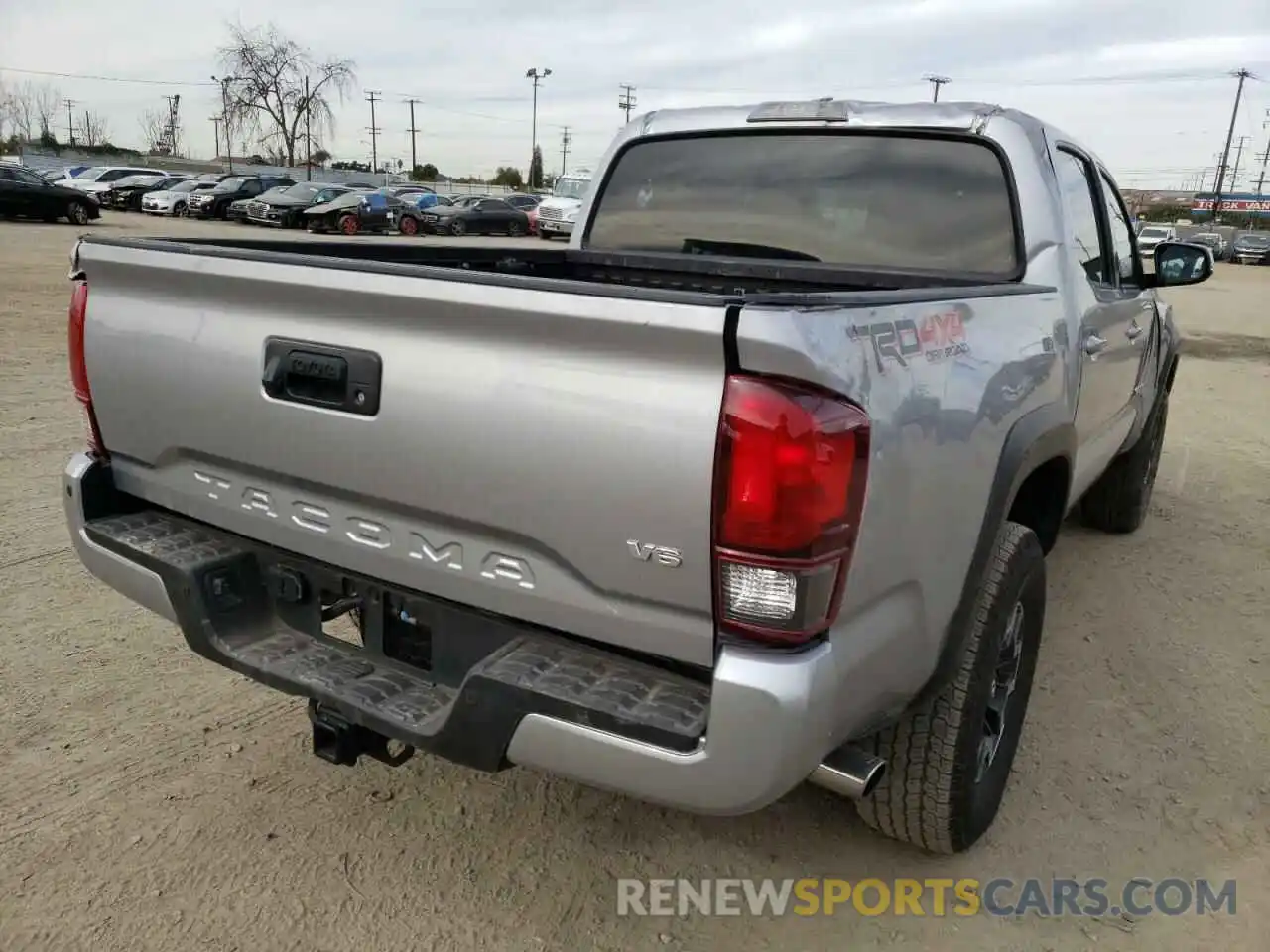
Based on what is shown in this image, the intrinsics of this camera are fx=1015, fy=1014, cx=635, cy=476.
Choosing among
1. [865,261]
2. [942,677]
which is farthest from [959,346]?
[865,261]

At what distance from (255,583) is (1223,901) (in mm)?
2615

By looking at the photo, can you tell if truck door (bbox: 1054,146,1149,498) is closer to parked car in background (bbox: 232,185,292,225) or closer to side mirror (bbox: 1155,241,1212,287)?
side mirror (bbox: 1155,241,1212,287)

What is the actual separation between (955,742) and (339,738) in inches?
56.7

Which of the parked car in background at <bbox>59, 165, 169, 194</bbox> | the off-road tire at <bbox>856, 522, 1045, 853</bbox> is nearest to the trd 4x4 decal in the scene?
the off-road tire at <bbox>856, 522, 1045, 853</bbox>

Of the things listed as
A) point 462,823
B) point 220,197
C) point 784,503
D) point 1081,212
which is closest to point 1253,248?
point 220,197

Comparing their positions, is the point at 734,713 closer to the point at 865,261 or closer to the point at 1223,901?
the point at 1223,901

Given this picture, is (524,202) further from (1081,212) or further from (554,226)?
(1081,212)

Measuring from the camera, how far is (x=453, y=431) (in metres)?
2.02

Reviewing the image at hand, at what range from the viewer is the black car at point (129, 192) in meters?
33.6

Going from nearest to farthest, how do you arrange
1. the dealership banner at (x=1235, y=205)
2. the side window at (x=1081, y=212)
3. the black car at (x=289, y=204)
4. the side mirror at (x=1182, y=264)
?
the side window at (x=1081, y=212) → the side mirror at (x=1182, y=264) → the black car at (x=289, y=204) → the dealership banner at (x=1235, y=205)

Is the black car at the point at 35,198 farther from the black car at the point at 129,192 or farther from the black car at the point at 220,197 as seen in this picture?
the black car at the point at 129,192

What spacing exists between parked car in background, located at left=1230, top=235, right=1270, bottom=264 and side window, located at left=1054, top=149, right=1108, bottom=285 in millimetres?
45128

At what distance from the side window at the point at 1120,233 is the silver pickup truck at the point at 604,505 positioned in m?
1.23

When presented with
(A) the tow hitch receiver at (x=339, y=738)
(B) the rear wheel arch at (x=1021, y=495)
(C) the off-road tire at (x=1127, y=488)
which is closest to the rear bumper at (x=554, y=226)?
(C) the off-road tire at (x=1127, y=488)
